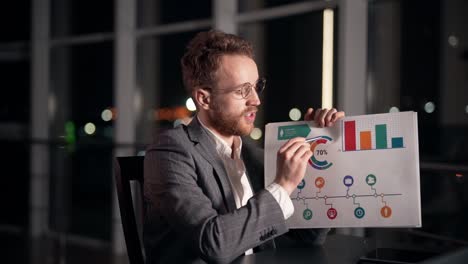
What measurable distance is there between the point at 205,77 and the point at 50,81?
4948 millimetres

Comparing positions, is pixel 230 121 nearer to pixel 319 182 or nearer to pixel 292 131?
pixel 292 131

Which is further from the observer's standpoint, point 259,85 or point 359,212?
point 259,85

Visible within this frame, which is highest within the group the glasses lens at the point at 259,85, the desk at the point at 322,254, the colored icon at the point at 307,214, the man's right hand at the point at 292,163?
the glasses lens at the point at 259,85

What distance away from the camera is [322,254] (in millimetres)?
1375

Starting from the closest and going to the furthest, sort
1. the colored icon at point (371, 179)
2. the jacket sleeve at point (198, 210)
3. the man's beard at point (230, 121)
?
the jacket sleeve at point (198, 210) < the colored icon at point (371, 179) < the man's beard at point (230, 121)

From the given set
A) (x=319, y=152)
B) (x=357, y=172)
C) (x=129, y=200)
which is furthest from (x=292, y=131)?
(x=129, y=200)

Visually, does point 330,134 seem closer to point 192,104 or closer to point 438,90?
point 192,104

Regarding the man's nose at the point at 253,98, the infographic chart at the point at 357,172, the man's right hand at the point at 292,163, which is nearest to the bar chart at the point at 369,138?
the infographic chart at the point at 357,172

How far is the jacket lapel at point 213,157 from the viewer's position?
1391 mm

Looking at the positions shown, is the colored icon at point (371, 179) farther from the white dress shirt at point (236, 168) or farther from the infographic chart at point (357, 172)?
the white dress shirt at point (236, 168)

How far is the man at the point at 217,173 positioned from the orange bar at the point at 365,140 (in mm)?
85

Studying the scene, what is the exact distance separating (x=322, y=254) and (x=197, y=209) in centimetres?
35

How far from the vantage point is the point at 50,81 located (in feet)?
19.6

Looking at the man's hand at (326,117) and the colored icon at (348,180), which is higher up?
the man's hand at (326,117)
